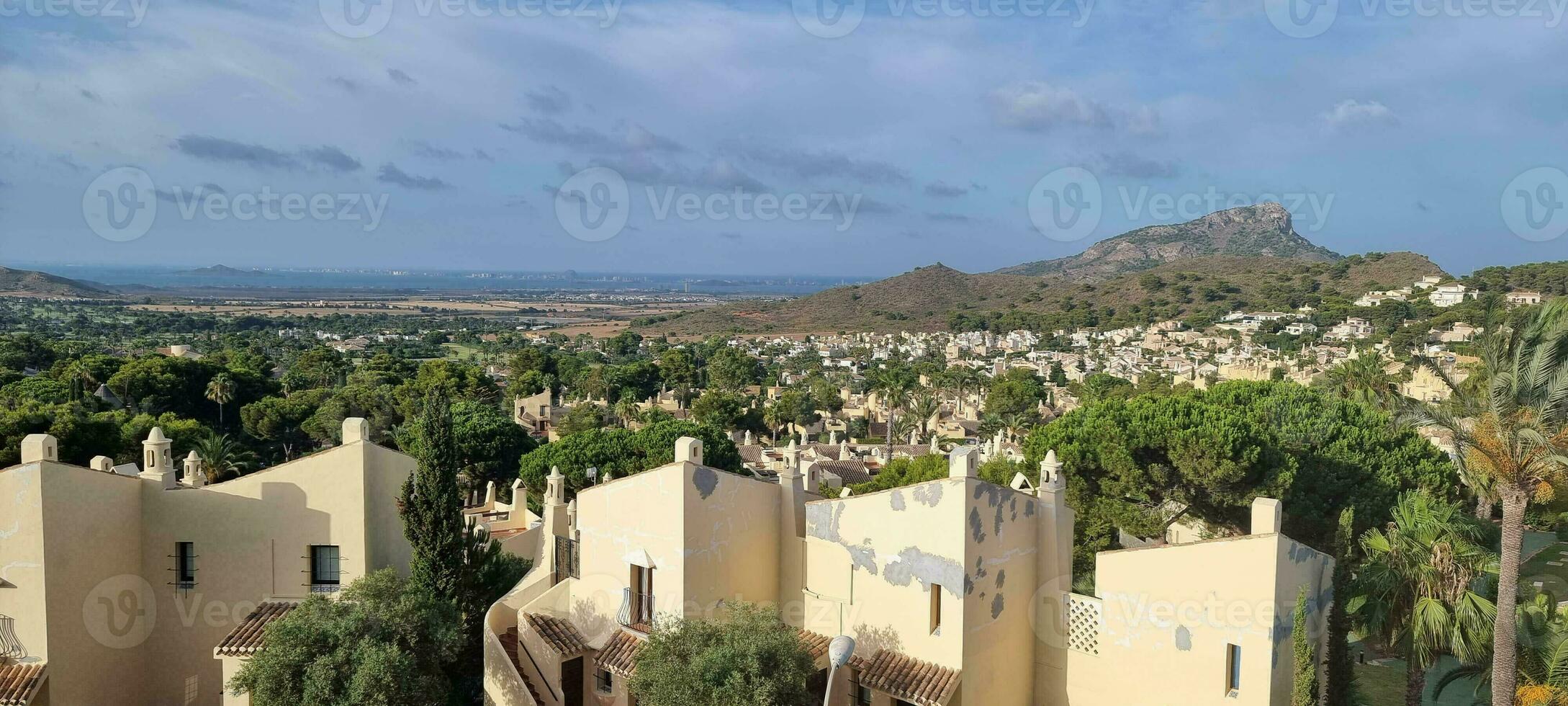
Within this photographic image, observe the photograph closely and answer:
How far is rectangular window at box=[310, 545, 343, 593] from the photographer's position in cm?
1371

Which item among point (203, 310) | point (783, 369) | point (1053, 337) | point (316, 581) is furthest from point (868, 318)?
point (316, 581)

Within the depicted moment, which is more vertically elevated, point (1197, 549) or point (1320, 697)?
point (1197, 549)

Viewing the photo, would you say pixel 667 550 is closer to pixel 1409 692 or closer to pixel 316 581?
pixel 316 581

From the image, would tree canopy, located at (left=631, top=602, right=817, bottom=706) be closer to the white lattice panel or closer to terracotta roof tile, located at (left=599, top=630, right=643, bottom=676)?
terracotta roof tile, located at (left=599, top=630, right=643, bottom=676)

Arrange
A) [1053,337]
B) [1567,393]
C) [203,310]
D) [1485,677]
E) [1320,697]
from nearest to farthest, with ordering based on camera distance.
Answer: [1567,393] < [1320,697] < [1485,677] < [1053,337] < [203,310]

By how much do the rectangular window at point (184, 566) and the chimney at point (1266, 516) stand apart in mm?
14282

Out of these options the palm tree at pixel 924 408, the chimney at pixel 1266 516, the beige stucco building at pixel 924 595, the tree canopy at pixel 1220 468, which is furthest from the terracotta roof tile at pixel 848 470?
the chimney at pixel 1266 516

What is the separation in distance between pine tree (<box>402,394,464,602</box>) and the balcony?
8.23 feet

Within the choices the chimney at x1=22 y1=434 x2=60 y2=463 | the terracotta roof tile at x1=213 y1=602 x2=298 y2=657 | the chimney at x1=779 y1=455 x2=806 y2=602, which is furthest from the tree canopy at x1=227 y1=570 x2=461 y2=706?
the chimney at x1=779 y1=455 x2=806 y2=602

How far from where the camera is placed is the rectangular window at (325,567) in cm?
1371

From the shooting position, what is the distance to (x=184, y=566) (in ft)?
45.3

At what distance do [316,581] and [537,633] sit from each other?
3455 mm

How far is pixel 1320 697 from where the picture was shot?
1106 centimetres

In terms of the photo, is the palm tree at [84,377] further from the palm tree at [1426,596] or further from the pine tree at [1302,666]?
the palm tree at [1426,596]
